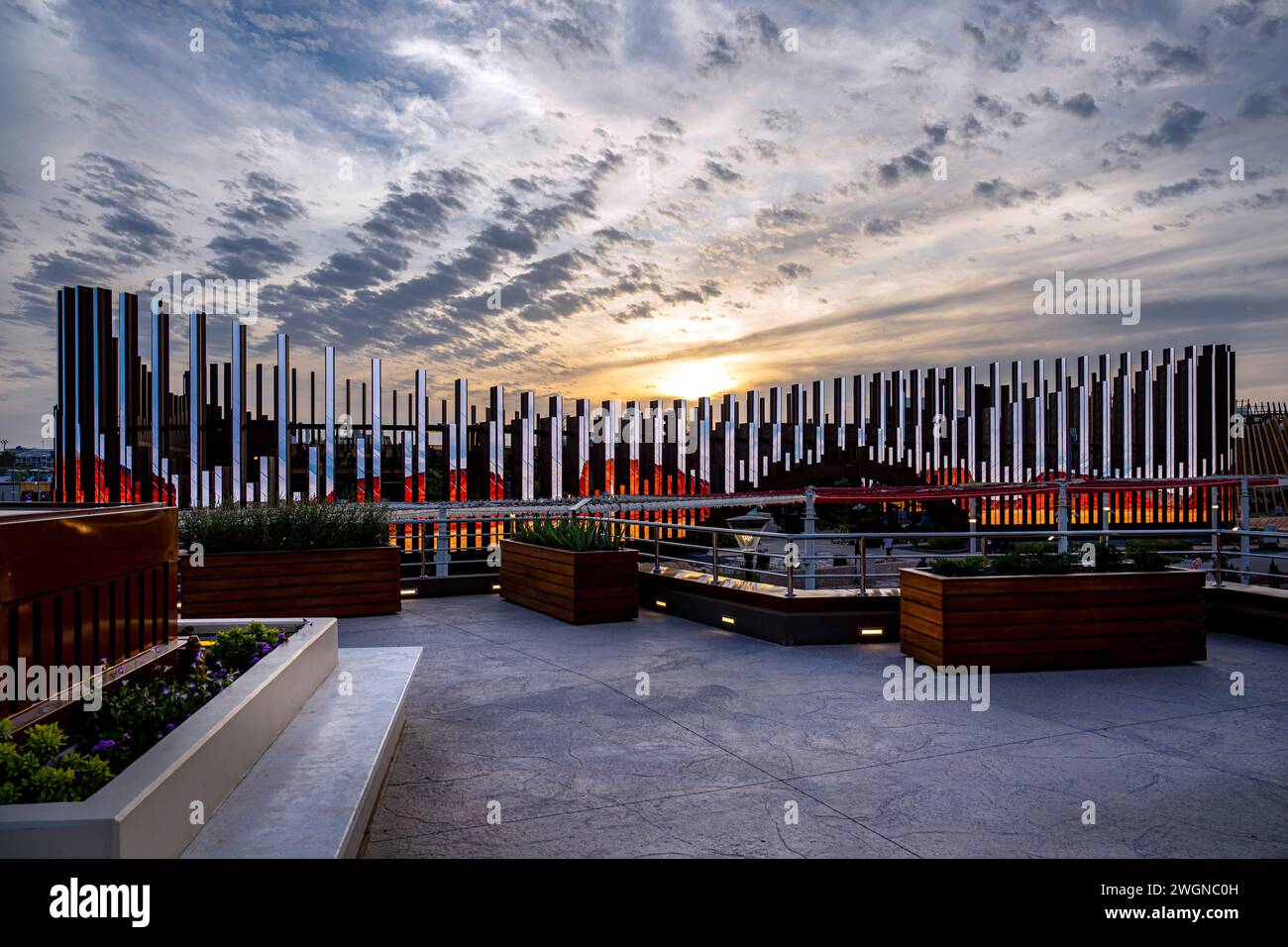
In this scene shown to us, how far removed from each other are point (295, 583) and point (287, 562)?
28 cm

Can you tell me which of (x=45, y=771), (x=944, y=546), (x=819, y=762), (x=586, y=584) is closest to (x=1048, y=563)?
(x=819, y=762)

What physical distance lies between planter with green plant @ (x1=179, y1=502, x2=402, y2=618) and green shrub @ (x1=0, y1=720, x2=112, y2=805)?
22.8ft

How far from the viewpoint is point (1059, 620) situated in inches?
275

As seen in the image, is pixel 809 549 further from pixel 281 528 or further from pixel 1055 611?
pixel 281 528

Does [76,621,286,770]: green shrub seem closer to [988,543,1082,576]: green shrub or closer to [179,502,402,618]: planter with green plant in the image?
[179,502,402,618]: planter with green plant

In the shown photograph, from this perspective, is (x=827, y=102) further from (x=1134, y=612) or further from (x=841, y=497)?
(x=841, y=497)

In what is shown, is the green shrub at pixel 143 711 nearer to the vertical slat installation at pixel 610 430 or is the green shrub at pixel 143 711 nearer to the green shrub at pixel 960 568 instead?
the green shrub at pixel 960 568

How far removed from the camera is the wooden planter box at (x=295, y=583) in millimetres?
9281

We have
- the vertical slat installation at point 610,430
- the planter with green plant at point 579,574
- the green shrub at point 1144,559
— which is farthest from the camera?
the vertical slat installation at point 610,430

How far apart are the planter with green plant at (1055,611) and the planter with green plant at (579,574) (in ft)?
11.5

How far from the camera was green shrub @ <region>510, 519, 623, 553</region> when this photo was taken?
32.3ft

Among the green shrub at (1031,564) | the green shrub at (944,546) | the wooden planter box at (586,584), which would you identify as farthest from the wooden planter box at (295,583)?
the green shrub at (944,546)

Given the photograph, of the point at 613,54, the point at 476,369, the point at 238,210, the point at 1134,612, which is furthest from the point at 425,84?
the point at 476,369

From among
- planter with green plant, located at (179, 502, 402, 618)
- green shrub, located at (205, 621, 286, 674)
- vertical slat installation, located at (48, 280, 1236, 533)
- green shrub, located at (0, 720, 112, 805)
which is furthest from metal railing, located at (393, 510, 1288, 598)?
vertical slat installation, located at (48, 280, 1236, 533)
